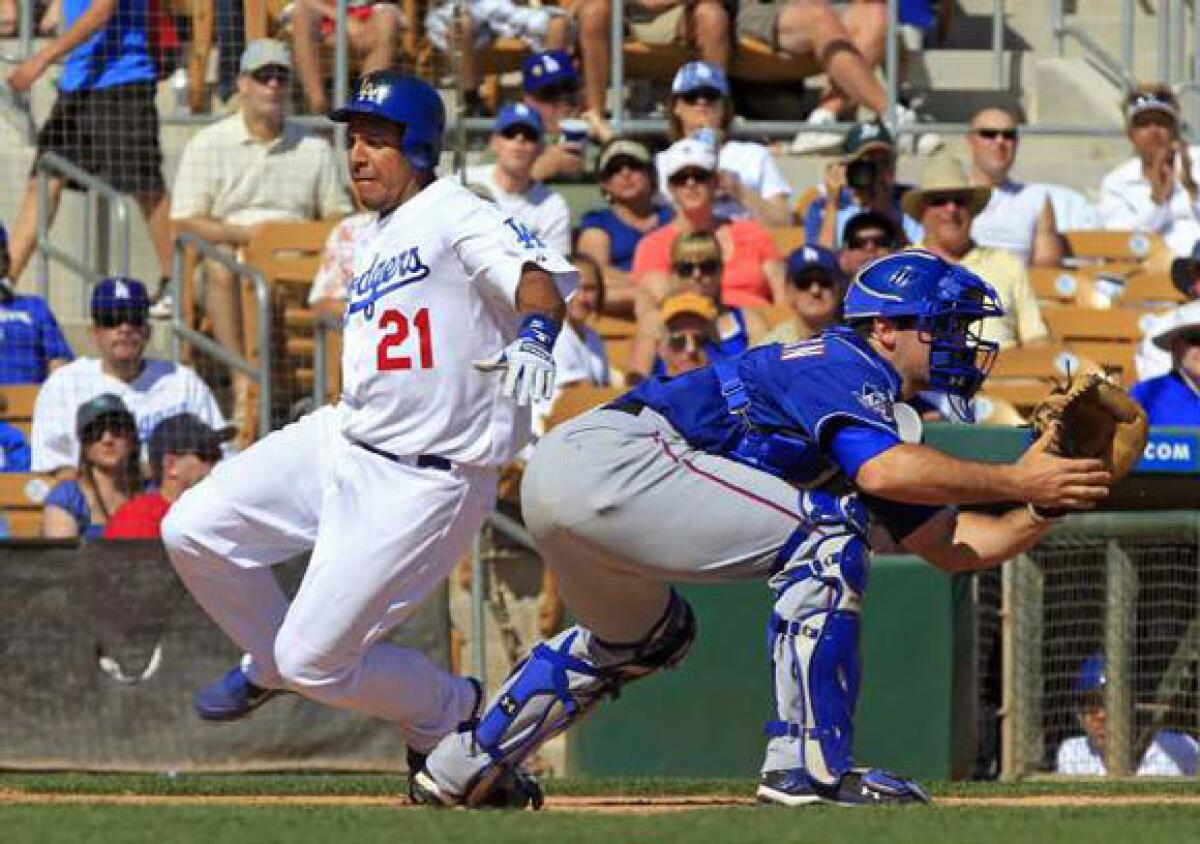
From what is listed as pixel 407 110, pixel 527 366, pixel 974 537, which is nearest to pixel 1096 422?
pixel 974 537

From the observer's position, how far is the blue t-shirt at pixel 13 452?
11.4 metres

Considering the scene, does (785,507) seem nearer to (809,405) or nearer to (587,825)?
(809,405)

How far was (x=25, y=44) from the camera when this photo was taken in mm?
13281

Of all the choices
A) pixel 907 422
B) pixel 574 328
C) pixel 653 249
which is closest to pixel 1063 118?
pixel 653 249

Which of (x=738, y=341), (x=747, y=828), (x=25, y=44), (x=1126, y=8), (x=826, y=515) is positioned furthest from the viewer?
(x=1126, y=8)

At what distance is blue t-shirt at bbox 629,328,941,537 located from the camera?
6457 mm

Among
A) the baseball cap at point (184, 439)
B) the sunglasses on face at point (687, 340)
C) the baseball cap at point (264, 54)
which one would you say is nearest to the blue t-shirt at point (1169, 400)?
the sunglasses on face at point (687, 340)

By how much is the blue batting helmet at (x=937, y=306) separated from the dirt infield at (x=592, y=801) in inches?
43.8

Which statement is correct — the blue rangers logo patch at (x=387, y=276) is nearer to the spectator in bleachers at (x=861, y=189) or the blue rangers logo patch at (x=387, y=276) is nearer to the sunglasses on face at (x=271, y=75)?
the spectator in bleachers at (x=861, y=189)

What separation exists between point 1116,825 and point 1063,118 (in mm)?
9684

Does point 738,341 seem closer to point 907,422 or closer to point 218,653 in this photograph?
point 218,653

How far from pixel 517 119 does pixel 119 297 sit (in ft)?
7.14

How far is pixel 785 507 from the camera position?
6.65m

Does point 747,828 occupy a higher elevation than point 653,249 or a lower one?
lower
